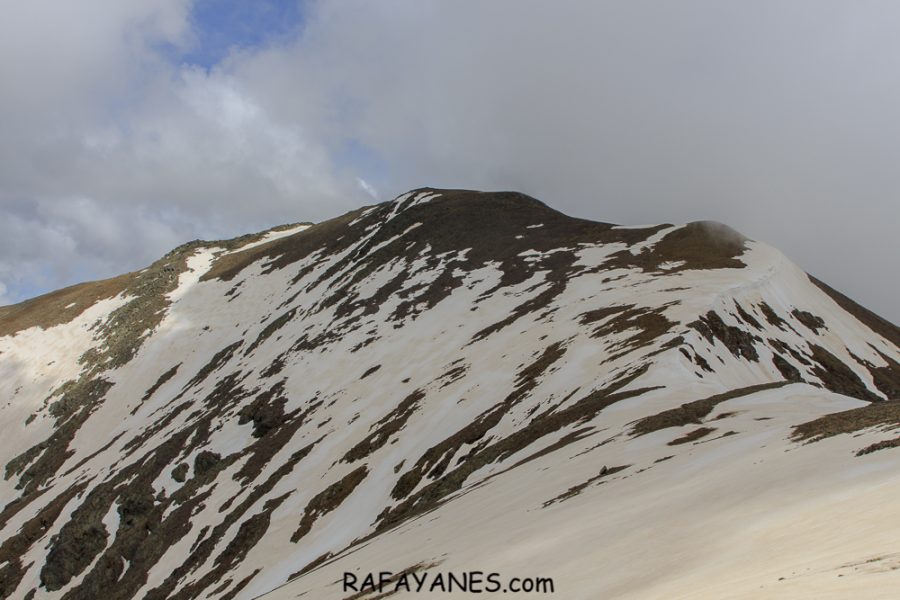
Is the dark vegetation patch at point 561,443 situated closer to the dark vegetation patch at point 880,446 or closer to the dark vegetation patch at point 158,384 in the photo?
the dark vegetation patch at point 880,446

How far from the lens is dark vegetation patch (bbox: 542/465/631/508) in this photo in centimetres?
2100

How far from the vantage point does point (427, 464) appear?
39281 millimetres

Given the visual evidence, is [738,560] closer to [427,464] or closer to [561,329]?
[427,464]

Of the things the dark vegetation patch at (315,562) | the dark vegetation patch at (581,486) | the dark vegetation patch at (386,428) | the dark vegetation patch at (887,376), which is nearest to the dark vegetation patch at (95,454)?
the dark vegetation patch at (386,428)

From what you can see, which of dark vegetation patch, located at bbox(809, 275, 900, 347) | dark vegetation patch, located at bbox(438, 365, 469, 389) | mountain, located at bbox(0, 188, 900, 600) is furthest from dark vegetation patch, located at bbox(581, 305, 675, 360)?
dark vegetation patch, located at bbox(809, 275, 900, 347)

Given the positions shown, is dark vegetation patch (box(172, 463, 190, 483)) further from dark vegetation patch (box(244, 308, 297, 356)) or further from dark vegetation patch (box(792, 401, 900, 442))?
dark vegetation patch (box(792, 401, 900, 442))

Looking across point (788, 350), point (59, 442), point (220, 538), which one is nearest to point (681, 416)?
point (788, 350)

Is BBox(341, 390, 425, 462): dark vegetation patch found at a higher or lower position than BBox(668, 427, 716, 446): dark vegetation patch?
higher

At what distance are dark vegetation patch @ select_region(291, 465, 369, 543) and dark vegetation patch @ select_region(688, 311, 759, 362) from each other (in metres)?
22.9

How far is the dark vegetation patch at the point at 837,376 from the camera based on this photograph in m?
45.9

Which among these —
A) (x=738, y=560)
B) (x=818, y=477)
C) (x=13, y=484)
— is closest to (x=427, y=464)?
(x=818, y=477)

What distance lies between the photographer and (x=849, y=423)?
64.4 feet

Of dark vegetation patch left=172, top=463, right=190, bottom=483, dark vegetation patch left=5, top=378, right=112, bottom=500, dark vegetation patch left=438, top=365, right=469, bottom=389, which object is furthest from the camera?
dark vegetation patch left=5, top=378, right=112, bottom=500

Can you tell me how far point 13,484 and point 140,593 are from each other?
137ft
